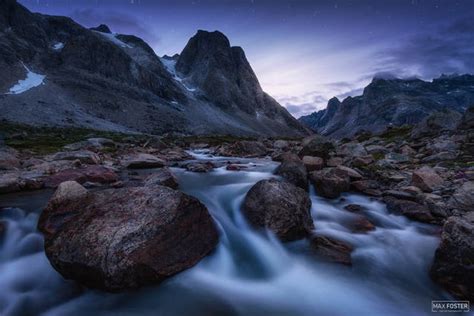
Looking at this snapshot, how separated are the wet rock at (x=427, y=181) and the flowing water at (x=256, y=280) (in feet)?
7.90

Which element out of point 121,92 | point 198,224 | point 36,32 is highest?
point 36,32

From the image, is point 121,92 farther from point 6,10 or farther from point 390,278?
point 390,278

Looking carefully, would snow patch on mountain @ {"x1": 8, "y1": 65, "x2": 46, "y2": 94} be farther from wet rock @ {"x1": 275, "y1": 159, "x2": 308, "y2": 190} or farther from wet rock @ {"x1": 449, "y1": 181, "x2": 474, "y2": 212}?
wet rock @ {"x1": 449, "y1": 181, "x2": 474, "y2": 212}

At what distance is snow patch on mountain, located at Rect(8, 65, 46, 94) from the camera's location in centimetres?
8781

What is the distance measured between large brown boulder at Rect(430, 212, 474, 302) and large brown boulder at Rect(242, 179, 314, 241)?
10.8ft

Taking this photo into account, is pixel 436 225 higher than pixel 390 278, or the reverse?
pixel 436 225

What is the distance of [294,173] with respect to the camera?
1308 centimetres

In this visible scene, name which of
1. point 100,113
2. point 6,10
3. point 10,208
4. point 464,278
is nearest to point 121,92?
point 100,113

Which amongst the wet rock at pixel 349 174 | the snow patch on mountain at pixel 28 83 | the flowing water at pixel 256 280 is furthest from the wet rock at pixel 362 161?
the snow patch on mountain at pixel 28 83

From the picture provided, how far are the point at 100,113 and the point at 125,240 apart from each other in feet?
346

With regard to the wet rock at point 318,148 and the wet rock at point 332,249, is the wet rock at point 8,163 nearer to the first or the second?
the wet rock at point 332,249

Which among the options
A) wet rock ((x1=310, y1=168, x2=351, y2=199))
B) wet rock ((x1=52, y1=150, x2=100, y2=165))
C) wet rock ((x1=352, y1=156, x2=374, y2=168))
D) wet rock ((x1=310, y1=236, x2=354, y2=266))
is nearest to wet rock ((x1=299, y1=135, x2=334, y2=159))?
wet rock ((x1=352, y1=156, x2=374, y2=168))

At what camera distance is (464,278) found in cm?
590

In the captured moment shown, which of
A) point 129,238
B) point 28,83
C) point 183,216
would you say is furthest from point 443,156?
point 28,83
